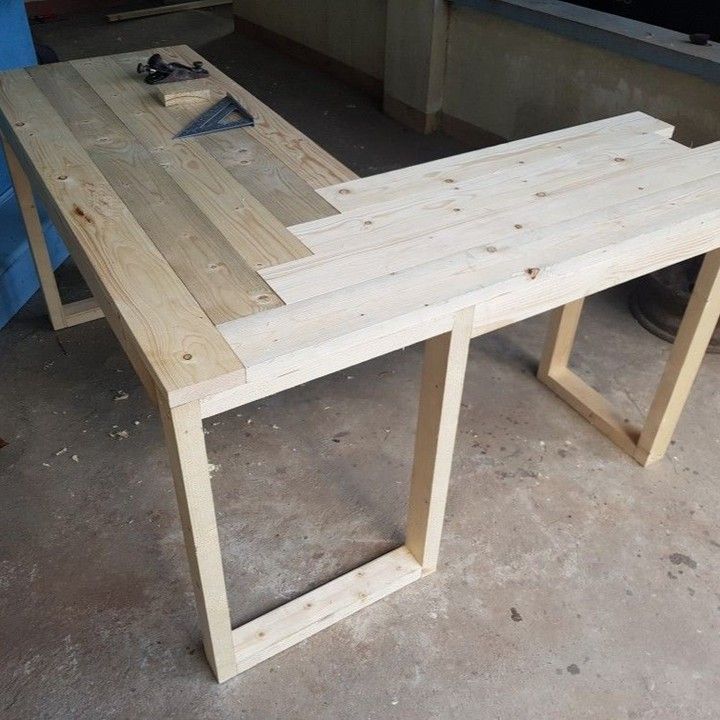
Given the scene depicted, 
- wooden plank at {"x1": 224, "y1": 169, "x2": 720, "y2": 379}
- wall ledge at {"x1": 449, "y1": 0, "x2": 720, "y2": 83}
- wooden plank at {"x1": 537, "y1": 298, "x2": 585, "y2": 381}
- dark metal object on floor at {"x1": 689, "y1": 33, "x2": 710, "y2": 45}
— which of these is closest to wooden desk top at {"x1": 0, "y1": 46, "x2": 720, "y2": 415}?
wooden plank at {"x1": 224, "y1": 169, "x2": 720, "y2": 379}

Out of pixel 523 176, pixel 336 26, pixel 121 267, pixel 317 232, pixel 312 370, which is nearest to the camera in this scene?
pixel 312 370

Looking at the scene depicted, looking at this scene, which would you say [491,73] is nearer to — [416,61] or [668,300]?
[416,61]

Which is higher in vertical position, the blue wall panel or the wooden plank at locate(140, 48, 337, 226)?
the wooden plank at locate(140, 48, 337, 226)

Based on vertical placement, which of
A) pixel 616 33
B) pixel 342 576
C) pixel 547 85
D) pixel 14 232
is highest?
pixel 616 33

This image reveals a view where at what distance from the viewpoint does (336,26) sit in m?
4.43

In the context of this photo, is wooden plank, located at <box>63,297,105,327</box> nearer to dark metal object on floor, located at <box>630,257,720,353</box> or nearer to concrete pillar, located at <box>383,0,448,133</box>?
dark metal object on floor, located at <box>630,257,720,353</box>

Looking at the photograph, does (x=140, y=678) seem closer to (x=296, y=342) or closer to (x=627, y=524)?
(x=296, y=342)

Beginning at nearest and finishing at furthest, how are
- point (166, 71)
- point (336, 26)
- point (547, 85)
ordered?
point (166, 71) → point (547, 85) → point (336, 26)

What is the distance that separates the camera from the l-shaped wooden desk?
1067 millimetres

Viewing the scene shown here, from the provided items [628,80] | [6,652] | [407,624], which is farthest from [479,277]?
[628,80]

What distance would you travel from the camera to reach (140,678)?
143cm

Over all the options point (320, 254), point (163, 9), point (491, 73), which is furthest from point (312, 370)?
point (163, 9)

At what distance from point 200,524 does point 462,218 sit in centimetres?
70

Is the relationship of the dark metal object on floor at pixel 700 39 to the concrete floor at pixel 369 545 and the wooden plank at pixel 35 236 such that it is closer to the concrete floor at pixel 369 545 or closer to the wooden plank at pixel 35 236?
the concrete floor at pixel 369 545
